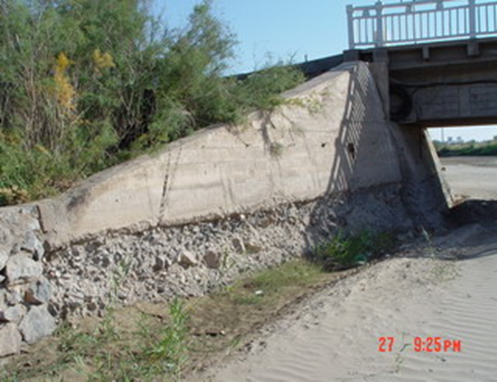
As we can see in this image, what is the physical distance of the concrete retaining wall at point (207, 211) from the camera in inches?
216

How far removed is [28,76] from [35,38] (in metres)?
0.50

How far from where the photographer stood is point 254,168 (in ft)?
27.7

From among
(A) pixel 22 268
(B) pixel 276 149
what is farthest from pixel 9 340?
(B) pixel 276 149

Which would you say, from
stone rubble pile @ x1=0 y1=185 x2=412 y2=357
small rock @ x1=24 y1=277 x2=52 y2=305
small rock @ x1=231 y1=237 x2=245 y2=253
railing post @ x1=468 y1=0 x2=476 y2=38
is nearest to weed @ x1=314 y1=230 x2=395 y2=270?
stone rubble pile @ x1=0 y1=185 x2=412 y2=357

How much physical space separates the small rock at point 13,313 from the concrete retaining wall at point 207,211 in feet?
0.04

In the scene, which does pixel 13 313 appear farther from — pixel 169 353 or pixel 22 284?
pixel 169 353

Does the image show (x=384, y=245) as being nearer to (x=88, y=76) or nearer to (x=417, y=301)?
(x=417, y=301)

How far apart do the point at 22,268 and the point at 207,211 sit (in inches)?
109

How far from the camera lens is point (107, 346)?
17.4 ft

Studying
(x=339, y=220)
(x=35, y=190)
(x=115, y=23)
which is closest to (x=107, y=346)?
(x=35, y=190)
